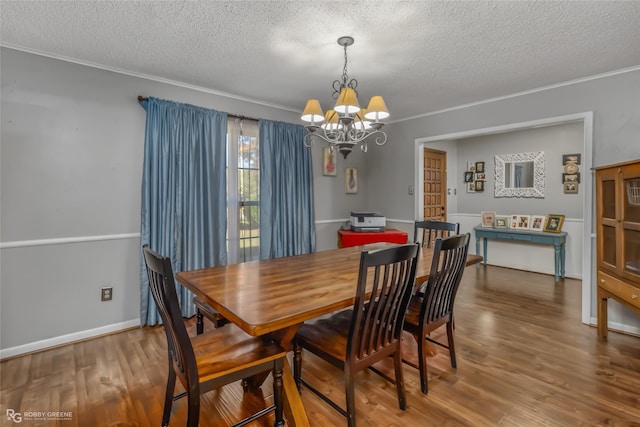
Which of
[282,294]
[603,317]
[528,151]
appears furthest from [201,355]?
[528,151]

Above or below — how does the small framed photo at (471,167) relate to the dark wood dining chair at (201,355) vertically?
above

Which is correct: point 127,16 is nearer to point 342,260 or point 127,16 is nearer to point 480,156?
point 342,260

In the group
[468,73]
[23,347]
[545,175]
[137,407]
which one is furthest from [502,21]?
[23,347]

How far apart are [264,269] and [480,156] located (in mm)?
4694

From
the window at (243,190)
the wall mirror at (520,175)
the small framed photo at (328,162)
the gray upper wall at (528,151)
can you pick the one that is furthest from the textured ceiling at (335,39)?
the wall mirror at (520,175)

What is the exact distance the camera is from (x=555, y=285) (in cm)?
420

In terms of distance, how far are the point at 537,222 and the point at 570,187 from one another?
0.63m

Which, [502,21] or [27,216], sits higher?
[502,21]

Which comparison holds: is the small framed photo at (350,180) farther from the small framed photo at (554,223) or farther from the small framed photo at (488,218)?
the small framed photo at (554,223)

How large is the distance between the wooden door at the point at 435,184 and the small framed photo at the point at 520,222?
1035mm

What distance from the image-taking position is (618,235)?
2490 millimetres

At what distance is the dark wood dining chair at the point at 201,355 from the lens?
133 centimetres

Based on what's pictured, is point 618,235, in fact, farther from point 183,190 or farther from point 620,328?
point 183,190

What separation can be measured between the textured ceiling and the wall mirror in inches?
80.5
